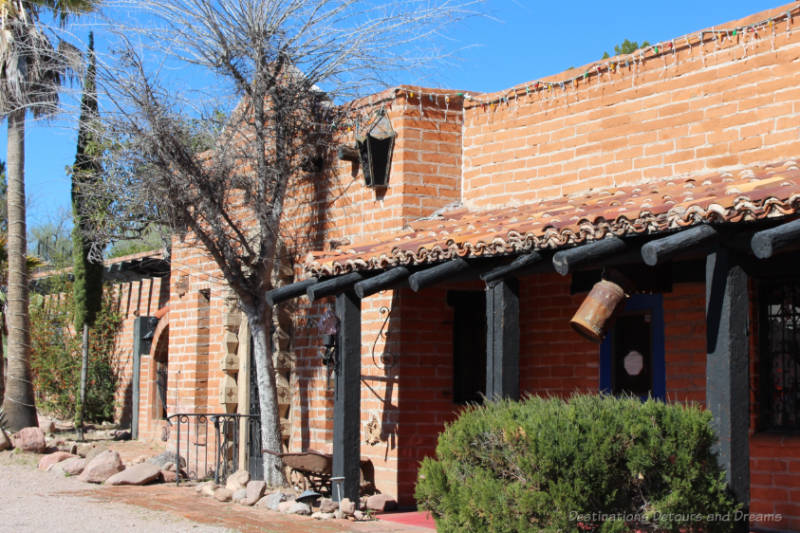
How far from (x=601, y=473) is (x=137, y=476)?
7.62 metres

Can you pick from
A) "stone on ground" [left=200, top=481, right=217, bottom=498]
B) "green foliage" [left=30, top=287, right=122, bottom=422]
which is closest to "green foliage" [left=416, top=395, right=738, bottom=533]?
"stone on ground" [left=200, top=481, right=217, bottom=498]

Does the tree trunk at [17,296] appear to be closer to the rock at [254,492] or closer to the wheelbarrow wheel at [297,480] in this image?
the wheelbarrow wheel at [297,480]

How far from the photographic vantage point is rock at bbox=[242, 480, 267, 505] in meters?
10.0

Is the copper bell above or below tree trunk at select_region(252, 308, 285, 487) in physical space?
above

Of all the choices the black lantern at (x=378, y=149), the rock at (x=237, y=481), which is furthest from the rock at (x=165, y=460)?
the black lantern at (x=378, y=149)

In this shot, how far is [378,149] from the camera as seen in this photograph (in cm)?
1059

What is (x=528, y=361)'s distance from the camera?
33.2ft

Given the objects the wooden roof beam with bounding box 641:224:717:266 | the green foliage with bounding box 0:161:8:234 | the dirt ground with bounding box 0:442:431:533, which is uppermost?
the green foliage with bounding box 0:161:8:234

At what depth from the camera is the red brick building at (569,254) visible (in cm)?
674

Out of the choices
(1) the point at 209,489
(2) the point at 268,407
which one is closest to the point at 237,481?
(1) the point at 209,489

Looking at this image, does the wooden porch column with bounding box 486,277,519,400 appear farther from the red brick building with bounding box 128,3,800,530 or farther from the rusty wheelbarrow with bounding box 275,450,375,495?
the rusty wheelbarrow with bounding box 275,450,375,495

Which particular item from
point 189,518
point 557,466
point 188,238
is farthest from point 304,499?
point 188,238

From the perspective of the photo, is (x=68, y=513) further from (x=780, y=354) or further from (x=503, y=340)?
(x=780, y=354)

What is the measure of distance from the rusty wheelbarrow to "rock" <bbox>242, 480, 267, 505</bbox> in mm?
346
